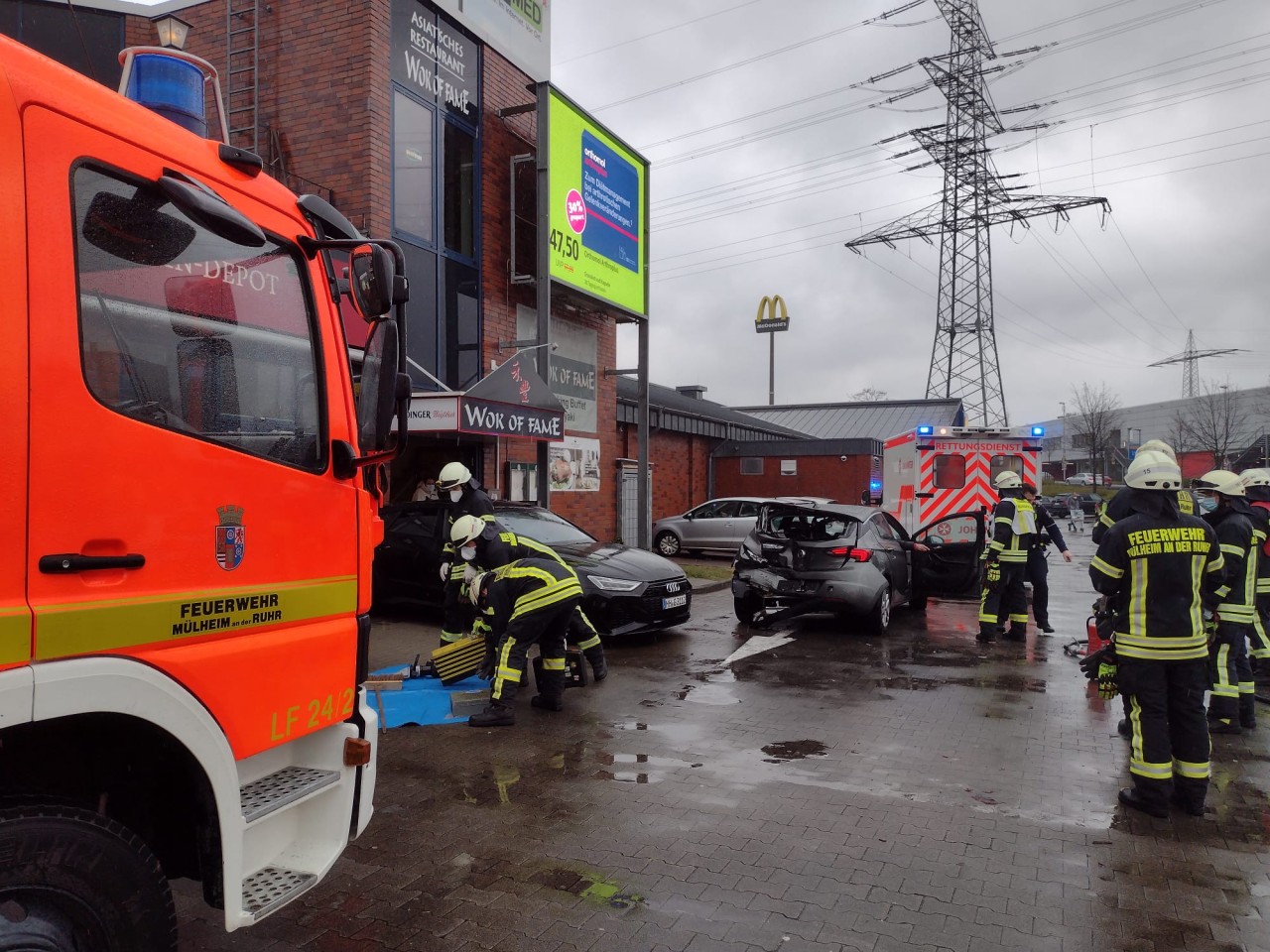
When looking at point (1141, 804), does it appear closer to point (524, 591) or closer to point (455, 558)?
point (524, 591)

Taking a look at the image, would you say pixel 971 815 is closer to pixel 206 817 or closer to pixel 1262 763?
pixel 1262 763

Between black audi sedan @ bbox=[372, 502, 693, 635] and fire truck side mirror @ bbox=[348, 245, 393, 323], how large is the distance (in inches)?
240

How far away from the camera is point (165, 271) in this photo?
2.40 meters

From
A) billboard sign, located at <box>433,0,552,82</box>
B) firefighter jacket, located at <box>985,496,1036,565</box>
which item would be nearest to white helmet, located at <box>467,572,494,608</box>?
firefighter jacket, located at <box>985,496,1036,565</box>

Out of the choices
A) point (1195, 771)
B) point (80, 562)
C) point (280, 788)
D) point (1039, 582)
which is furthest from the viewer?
point (1039, 582)

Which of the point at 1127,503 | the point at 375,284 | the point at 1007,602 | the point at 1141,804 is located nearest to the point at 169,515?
the point at 375,284

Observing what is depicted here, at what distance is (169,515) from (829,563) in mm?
8194

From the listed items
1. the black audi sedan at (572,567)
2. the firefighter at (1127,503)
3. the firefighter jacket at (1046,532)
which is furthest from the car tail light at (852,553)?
the firefighter at (1127,503)

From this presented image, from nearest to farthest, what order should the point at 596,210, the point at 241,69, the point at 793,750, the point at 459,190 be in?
the point at 793,750, the point at 241,69, the point at 459,190, the point at 596,210

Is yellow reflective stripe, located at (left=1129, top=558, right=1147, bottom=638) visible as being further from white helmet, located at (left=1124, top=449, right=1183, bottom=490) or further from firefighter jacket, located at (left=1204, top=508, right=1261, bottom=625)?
firefighter jacket, located at (left=1204, top=508, right=1261, bottom=625)

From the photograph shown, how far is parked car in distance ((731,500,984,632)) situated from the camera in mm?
9648

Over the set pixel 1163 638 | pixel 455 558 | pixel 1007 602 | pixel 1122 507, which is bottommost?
pixel 1007 602

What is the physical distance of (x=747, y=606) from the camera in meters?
10.5

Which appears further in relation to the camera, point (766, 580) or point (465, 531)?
point (766, 580)
